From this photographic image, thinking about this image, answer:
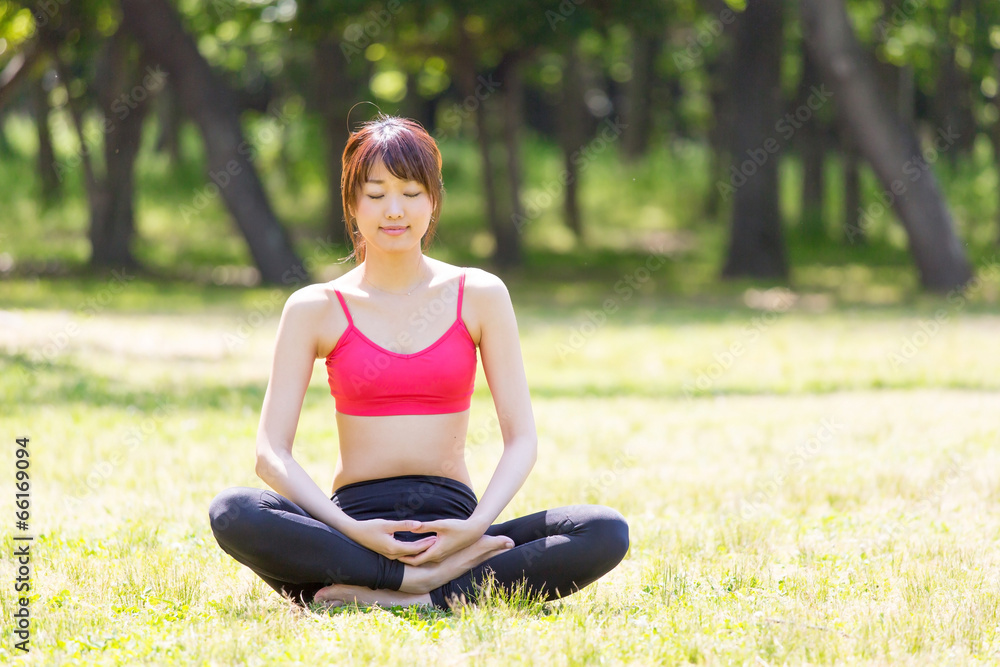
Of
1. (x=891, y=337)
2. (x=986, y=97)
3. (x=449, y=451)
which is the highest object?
(x=986, y=97)

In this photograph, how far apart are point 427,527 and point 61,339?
346 inches

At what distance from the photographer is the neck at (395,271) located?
405 cm

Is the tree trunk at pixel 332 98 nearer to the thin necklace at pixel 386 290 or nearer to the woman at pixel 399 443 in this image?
the thin necklace at pixel 386 290

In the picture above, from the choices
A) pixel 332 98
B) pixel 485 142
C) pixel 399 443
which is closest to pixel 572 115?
pixel 485 142

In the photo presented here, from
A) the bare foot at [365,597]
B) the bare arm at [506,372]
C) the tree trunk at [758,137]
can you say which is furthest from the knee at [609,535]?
the tree trunk at [758,137]

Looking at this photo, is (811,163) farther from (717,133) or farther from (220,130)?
(220,130)

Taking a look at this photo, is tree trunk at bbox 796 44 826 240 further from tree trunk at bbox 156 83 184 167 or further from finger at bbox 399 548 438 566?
finger at bbox 399 548 438 566

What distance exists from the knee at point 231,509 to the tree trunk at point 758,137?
17061 mm

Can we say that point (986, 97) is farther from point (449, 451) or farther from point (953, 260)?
point (449, 451)

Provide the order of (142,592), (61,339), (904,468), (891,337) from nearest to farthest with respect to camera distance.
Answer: (142,592) < (904,468) < (61,339) < (891,337)

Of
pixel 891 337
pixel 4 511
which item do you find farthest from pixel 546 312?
pixel 4 511

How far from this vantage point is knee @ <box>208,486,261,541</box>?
364 centimetres

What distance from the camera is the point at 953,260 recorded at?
17812 mm

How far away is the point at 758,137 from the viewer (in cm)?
1983
